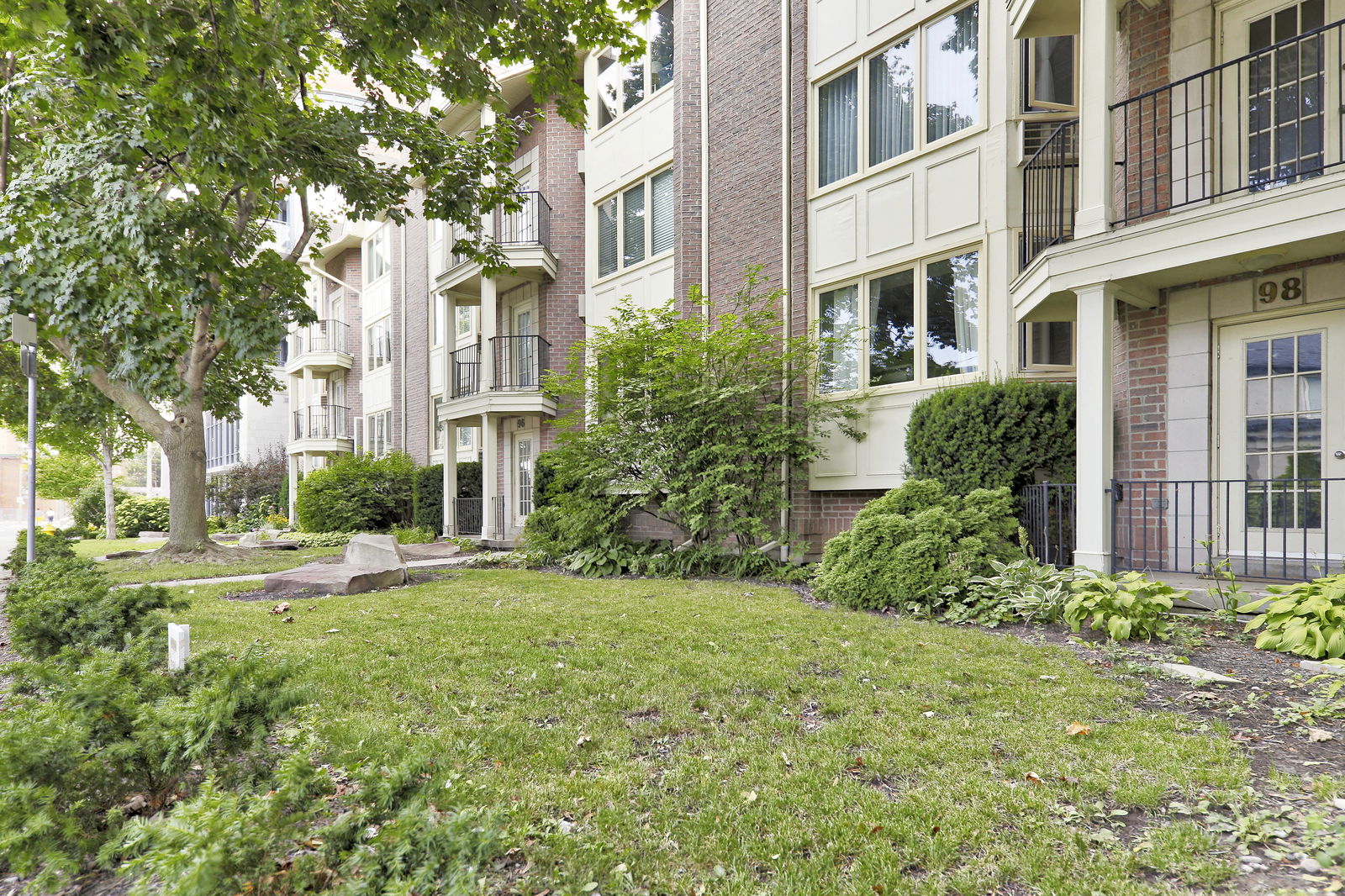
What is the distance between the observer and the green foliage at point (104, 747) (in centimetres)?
193

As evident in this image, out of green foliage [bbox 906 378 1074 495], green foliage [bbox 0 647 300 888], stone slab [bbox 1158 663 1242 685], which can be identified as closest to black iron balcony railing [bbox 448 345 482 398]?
green foliage [bbox 906 378 1074 495]

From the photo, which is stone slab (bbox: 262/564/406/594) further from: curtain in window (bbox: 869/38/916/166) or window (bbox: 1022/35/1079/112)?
window (bbox: 1022/35/1079/112)

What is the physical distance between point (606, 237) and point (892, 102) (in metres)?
6.05

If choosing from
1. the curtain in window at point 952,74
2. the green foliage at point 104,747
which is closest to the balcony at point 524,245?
the curtain in window at point 952,74

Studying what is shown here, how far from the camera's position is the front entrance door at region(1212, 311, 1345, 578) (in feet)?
19.7

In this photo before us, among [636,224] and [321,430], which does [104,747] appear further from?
[321,430]

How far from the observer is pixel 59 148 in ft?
27.8

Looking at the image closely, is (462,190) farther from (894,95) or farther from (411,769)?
(411,769)

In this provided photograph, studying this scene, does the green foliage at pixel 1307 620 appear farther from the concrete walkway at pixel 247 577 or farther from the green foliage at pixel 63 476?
the green foliage at pixel 63 476

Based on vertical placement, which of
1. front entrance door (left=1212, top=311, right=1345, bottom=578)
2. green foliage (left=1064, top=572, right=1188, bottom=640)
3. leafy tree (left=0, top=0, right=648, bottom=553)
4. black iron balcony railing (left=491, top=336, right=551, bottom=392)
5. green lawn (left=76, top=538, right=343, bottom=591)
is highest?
leafy tree (left=0, top=0, right=648, bottom=553)

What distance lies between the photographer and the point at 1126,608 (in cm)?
511

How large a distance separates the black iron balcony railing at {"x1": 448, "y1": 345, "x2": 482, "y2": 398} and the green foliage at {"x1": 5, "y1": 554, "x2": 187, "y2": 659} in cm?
1147

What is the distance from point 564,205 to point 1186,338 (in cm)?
1214

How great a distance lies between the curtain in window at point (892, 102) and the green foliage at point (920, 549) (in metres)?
4.80
